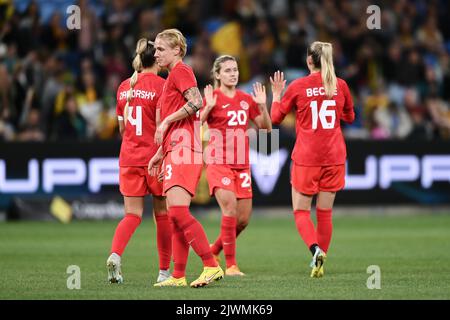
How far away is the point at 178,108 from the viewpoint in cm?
1009

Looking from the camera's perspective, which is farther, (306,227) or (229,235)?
(229,235)

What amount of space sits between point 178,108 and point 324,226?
261cm

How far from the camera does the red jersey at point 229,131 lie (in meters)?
12.2

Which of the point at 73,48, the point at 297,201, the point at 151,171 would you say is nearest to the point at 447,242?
the point at 297,201

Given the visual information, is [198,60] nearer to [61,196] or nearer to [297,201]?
[61,196]

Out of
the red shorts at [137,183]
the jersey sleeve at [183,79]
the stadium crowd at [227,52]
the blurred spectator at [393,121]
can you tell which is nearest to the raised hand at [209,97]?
the red shorts at [137,183]

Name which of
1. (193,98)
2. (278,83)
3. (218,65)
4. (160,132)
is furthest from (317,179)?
(160,132)

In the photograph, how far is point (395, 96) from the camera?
77.8 feet

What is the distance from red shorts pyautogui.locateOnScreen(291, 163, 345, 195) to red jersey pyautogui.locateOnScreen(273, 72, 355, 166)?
2.6 inches

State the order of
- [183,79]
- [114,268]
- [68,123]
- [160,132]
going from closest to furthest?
1. [160,132]
2. [183,79]
3. [114,268]
4. [68,123]

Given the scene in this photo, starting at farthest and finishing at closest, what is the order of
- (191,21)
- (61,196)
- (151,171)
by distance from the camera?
(191,21)
(61,196)
(151,171)

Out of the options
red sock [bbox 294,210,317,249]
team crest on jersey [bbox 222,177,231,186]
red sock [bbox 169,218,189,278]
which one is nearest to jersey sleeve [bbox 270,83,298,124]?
team crest on jersey [bbox 222,177,231,186]

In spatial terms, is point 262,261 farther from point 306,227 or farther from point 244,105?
point 244,105

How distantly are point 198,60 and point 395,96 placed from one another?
183 inches
